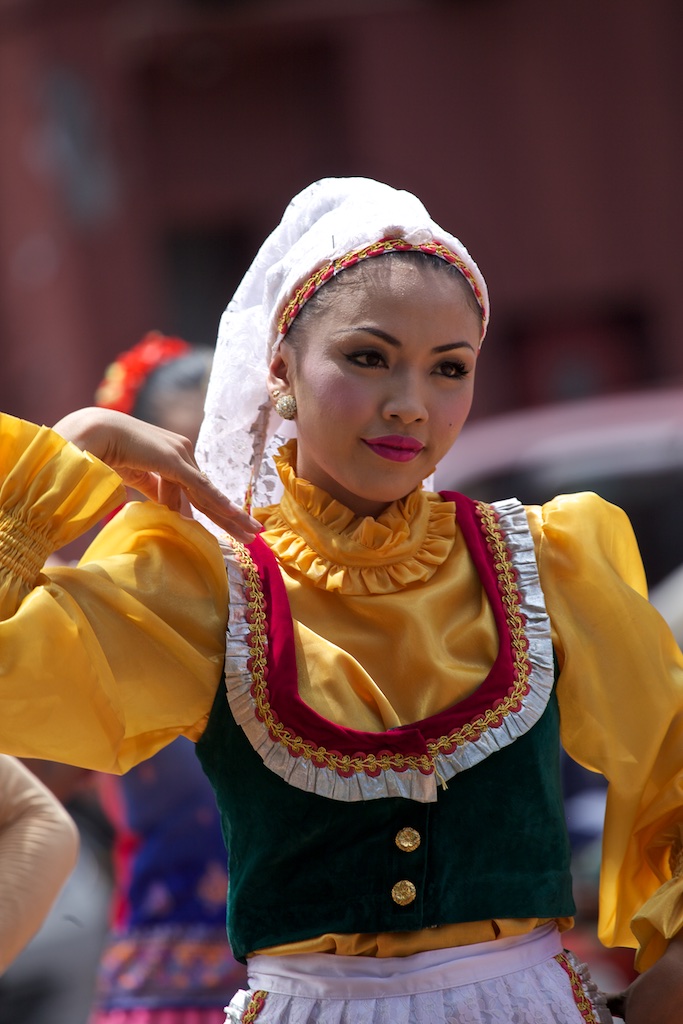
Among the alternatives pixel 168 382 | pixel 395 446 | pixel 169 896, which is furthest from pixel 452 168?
pixel 395 446

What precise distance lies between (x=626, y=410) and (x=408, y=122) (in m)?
4.32

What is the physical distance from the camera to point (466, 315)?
204 cm

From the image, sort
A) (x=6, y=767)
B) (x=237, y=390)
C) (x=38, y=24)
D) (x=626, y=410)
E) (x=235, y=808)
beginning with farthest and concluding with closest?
(x=38, y=24)
(x=626, y=410)
(x=6, y=767)
(x=237, y=390)
(x=235, y=808)

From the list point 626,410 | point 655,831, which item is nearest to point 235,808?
point 655,831

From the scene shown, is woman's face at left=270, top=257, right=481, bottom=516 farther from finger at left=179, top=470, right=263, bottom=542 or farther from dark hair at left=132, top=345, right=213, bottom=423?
dark hair at left=132, top=345, right=213, bottom=423

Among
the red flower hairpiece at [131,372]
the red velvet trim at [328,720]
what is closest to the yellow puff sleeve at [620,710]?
the red velvet trim at [328,720]

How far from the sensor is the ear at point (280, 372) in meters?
2.10

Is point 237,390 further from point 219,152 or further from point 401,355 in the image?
point 219,152

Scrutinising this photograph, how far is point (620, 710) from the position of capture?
79.4 inches

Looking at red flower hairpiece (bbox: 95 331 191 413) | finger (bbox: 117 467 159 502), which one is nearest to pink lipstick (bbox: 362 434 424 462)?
finger (bbox: 117 467 159 502)

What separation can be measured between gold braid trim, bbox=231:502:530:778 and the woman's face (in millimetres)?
197

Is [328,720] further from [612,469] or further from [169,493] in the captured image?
[612,469]

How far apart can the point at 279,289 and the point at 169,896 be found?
1527 mm

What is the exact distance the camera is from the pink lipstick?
1974 mm
